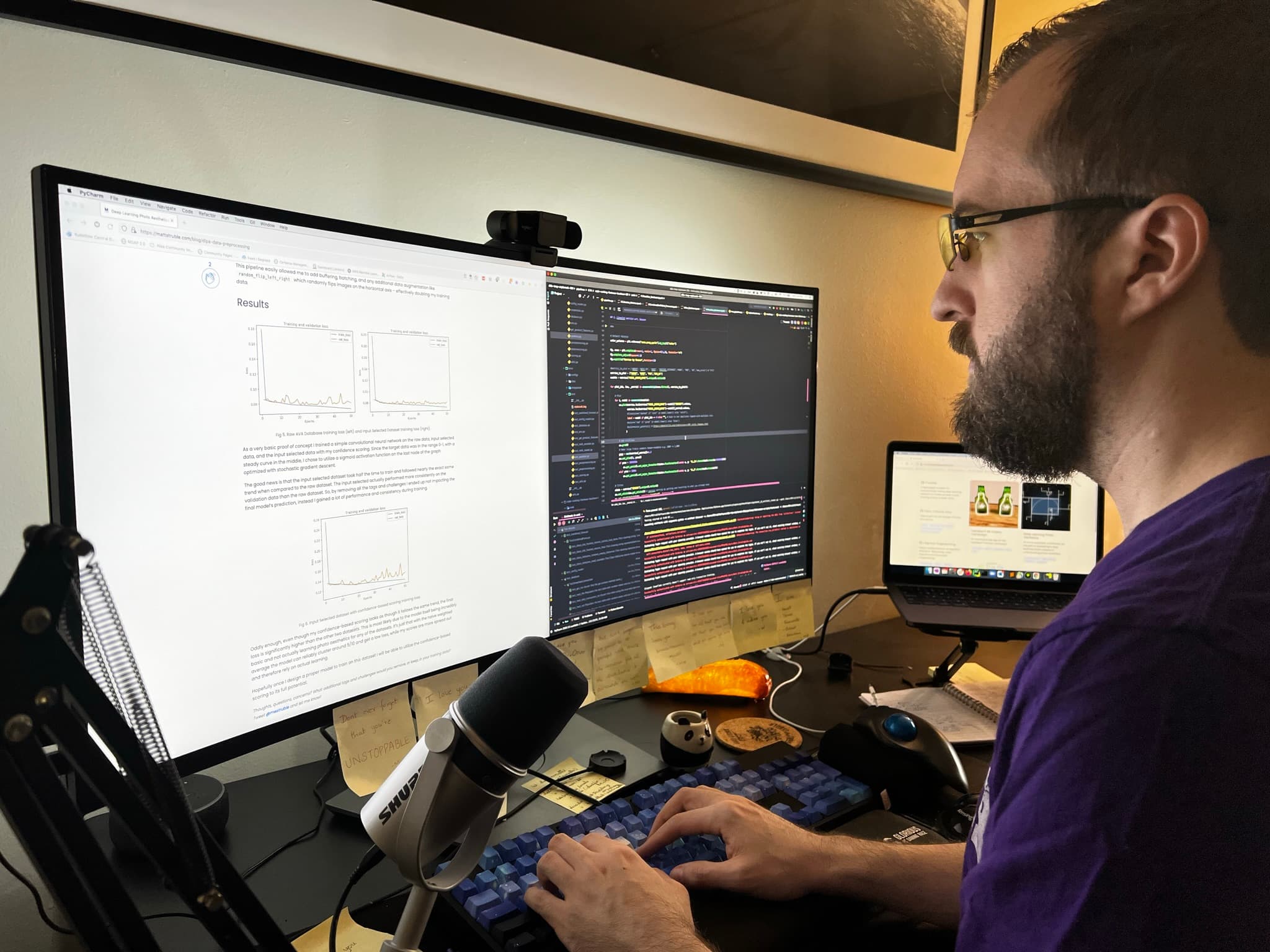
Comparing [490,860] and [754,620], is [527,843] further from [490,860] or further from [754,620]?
[754,620]

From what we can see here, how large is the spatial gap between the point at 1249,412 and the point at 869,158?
0.98m

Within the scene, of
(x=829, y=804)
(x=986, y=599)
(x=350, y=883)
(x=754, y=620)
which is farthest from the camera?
(x=986, y=599)

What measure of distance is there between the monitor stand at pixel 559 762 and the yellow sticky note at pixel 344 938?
0.29 ft

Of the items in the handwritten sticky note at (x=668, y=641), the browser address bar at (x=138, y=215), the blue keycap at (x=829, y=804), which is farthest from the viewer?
the handwritten sticky note at (x=668, y=641)

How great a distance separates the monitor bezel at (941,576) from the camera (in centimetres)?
136

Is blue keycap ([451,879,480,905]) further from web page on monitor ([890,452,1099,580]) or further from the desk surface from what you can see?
web page on monitor ([890,452,1099,580])

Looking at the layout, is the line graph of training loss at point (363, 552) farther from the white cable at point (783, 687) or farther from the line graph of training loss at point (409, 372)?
the white cable at point (783, 687)

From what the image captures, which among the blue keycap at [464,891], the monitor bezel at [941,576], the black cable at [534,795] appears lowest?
the black cable at [534,795]

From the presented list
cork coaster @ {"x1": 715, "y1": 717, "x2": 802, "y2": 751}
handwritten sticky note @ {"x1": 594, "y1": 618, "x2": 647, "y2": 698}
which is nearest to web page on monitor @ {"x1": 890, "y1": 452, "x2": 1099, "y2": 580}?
cork coaster @ {"x1": 715, "y1": 717, "x2": 802, "y2": 751}

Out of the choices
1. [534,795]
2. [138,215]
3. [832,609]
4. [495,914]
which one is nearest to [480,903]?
[495,914]

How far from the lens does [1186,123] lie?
0.57 metres

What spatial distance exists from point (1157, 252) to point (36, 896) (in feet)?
3.59

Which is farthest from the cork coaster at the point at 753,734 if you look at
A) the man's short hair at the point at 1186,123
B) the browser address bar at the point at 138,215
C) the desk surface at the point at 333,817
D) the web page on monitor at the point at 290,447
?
the browser address bar at the point at 138,215

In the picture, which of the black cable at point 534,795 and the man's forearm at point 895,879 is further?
the black cable at point 534,795
